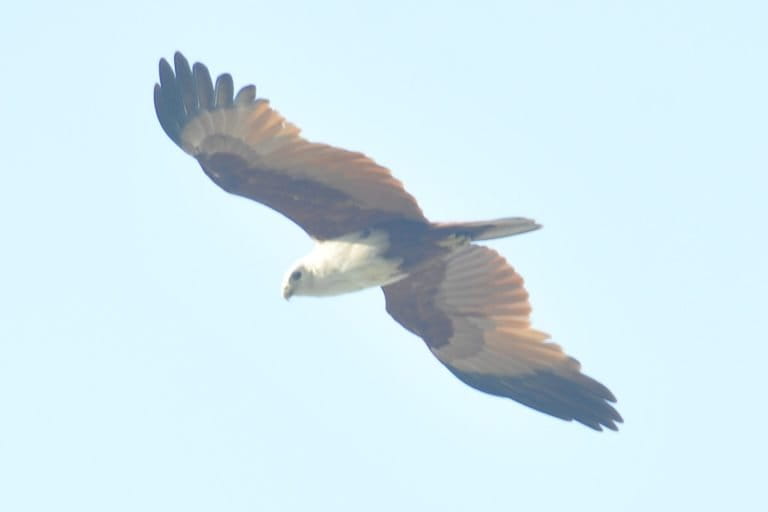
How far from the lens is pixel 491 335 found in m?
15.9

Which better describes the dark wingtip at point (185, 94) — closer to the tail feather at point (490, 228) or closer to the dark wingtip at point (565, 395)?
the tail feather at point (490, 228)

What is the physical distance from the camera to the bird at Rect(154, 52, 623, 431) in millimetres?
14391

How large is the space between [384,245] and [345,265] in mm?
368

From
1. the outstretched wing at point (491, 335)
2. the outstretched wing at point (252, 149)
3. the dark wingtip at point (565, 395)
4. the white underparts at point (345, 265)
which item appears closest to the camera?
the outstretched wing at point (252, 149)

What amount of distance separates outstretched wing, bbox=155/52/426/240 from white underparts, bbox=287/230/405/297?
37 cm

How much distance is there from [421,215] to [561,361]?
205 cm

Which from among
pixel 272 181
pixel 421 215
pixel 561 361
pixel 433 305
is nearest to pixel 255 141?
pixel 272 181

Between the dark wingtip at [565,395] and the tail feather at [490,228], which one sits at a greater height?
the tail feather at [490,228]

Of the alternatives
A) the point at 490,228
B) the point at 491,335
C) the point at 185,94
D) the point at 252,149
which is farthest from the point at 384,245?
the point at 185,94

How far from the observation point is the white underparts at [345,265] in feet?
48.4

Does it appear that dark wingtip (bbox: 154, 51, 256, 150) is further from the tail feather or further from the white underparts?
the tail feather

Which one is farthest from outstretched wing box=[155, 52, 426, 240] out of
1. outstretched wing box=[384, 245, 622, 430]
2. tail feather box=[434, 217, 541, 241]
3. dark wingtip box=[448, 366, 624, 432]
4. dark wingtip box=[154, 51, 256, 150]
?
dark wingtip box=[448, 366, 624, 432]

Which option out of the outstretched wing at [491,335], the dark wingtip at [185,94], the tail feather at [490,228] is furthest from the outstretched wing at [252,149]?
the outstretched wing at [491,335]

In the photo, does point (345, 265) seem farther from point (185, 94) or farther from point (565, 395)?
point (565, 395)
